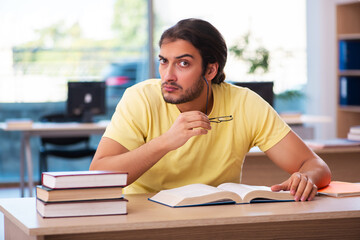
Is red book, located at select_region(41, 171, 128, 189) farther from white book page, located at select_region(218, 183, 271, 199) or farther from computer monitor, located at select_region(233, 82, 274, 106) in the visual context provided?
computer monitor, located at select_region(233, 82, 274, 106)

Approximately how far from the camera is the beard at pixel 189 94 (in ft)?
6.77

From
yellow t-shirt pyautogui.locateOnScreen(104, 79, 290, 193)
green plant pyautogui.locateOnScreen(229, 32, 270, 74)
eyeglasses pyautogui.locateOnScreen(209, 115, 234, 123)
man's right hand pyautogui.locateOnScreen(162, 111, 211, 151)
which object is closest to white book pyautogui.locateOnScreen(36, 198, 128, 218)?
man's right hand pyautogui.locateOnScreen(162, 111, 211, 151)

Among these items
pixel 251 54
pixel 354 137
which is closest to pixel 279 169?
pixel 354 137

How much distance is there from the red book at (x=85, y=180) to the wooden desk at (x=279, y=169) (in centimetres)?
205

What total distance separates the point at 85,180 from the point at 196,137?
2.16ft

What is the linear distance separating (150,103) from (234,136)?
1.10 feet

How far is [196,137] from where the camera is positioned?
6.95ft

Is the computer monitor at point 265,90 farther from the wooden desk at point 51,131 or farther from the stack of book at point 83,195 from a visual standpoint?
the stack of book at point 83,195

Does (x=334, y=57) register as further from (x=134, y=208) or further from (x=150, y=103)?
(x=134, y=208)

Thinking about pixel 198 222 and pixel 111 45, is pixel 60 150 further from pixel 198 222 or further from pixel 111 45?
pixel 198 222

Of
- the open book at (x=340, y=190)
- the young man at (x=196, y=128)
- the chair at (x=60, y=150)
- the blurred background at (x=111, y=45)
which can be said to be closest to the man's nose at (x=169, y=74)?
the young man at (x=196, y=128)

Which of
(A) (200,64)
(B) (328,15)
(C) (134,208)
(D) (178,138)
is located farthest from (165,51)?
(B) (328,15)

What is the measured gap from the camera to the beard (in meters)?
2.06

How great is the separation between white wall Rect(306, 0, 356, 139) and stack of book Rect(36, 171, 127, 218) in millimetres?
5414
